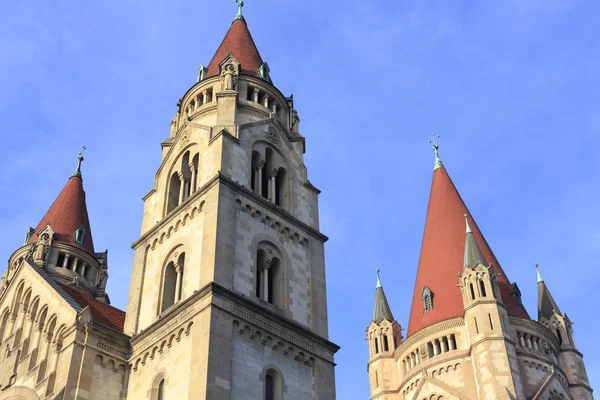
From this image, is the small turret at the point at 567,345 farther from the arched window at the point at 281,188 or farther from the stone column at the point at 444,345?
the arched window at the point at 281,188

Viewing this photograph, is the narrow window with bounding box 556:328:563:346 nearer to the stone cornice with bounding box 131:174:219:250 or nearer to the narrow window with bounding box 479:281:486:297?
the narrow window with bounding box 479:281:486:297

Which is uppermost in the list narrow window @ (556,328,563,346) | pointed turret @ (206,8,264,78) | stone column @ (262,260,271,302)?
pointed turret @ (206,8,264,78)

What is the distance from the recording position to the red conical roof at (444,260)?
48875 mm

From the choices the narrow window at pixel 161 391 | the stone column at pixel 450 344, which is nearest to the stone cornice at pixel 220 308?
the narrow window at pixel 161 391

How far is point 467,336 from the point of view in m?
46.3

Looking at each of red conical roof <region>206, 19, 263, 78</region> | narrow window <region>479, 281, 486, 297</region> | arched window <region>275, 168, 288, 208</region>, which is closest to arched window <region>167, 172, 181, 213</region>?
arched window <region>275, 168, 288, 208</region>

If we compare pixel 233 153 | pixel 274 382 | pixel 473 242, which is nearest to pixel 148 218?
pixel 233 153

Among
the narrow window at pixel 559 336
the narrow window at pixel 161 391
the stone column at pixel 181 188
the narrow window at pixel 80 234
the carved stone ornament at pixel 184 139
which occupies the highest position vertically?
the narrow window at pixel 80 234

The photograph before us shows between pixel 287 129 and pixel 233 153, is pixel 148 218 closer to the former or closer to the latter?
pixel 233 153

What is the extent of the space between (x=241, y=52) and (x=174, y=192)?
8811 millimetres

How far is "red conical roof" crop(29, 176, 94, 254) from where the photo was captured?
1741 inches

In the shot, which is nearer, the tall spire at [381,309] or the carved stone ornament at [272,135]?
the carved stone ornament at [272,135]

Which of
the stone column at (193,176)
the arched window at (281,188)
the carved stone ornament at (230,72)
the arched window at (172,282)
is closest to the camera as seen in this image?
the arched window at (172,282)

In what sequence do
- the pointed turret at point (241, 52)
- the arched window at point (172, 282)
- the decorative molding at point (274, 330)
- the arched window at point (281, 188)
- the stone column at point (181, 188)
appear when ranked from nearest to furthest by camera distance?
the decorative molding at point (274, 330), the arched window at point (172, 282), the stone column at point (181, 188), the arched window at point (281, 188), the pointed turret at point (241, 52)
